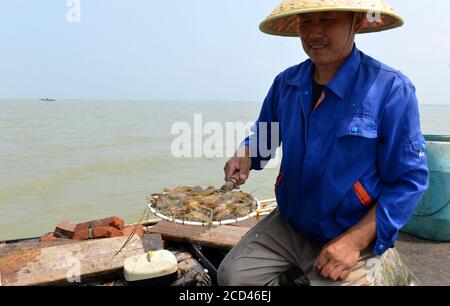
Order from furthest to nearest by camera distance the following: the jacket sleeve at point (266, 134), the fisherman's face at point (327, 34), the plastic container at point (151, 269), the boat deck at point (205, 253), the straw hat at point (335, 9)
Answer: the boat deck at point (205, 253), the jacket sleeve at point (266, 134), the plastic container at point (151, 269), the fisherman's face at point (327, 34), the straw hat at point (335, 9)

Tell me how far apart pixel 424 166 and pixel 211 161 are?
15237 millimetres

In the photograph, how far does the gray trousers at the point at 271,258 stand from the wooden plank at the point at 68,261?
33.8 inches

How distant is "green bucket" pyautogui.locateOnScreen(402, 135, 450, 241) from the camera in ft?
12.5

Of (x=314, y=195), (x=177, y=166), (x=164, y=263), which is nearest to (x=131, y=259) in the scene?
(x=164, y=263)

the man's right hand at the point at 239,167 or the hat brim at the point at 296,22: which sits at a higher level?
the hat brim at the point at 296,22

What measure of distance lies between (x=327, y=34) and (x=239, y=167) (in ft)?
3.66

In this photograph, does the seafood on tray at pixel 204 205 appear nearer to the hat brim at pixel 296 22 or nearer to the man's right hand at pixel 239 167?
the man's right hand at pixel 239 167

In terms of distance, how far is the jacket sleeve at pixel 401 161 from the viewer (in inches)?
74.2

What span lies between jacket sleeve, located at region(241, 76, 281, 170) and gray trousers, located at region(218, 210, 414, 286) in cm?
45

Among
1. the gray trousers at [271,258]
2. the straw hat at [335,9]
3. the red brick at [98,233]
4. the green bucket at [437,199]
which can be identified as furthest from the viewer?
the green bucket at [437,199]

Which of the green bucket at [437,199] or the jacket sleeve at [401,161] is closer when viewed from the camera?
the jacket sleeve at [401,161]

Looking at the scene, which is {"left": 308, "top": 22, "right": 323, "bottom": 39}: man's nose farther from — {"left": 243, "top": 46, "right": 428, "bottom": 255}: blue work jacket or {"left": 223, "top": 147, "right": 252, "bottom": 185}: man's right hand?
{"left": 223, "top": 147, "right": 252, "bottom": 185}: man's right hand

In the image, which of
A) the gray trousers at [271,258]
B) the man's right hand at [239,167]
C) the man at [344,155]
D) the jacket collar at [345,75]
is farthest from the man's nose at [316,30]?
the gray trousers at [271,258]
